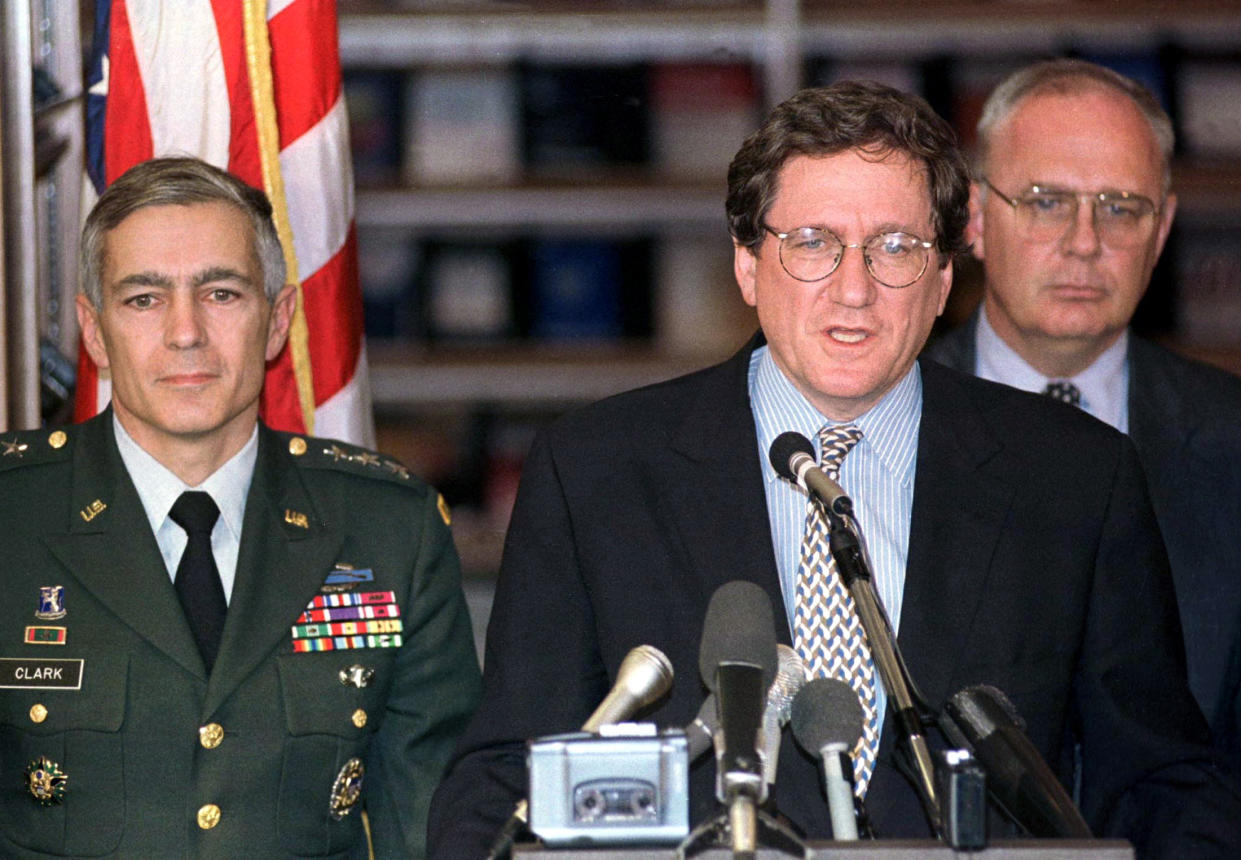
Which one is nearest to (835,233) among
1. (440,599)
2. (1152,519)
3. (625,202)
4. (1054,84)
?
(1152,519)

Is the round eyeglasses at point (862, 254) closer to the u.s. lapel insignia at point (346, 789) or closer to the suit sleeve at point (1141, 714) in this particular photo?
the suit sleeve at point (1141, 714)

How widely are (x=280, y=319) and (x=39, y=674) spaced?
653mm

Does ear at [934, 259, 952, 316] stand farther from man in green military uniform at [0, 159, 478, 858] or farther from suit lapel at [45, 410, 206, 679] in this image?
suit lapel at [45, 410, 206, 679]

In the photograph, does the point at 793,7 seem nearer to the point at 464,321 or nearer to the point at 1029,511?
the point at 464,321

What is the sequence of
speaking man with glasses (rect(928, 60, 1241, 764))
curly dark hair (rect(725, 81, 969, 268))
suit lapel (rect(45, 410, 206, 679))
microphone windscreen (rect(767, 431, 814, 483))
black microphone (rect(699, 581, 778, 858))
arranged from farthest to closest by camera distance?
speaking man with glasses (rect(928, 60, 1241, 764)) < suit lapel (rect(45, 410, 206, 679)) < curly dark hair (rect(725, 81, 969, 268)) < microphone windscreen (rect(767, 431, 814, 483)) < black microphone (rect(699, 581, 778, 858))

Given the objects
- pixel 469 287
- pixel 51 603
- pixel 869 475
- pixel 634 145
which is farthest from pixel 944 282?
pixel 469 287

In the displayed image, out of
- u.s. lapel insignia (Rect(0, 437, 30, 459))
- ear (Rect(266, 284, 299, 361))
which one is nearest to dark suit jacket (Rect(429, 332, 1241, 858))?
ear (Rect(266, 284, 299, 361))

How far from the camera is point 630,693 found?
134cm

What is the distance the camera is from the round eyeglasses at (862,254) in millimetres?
2012

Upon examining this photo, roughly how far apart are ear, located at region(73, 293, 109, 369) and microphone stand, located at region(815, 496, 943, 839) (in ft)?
4.52

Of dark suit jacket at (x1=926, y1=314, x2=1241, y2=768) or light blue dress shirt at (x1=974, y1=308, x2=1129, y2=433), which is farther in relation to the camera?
light blue dress shirt at (x1=974, y1=308, x2=1129, y2=433)

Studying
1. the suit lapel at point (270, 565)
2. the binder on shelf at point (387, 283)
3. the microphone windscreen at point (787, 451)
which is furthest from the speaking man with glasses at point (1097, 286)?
the binder on shelf at point (387, 283)

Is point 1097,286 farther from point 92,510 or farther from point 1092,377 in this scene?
point 92,510

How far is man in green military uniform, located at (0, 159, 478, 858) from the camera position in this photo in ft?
7.16
